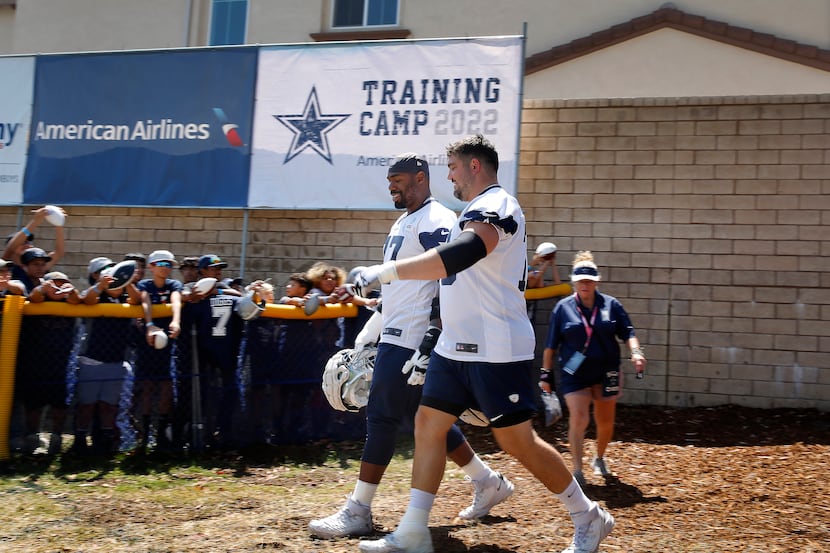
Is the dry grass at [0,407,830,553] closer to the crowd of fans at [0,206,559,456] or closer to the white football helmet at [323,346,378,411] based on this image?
the crowd of fans at [0,206,559,456]

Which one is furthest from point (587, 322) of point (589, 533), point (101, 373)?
point (101, 373)

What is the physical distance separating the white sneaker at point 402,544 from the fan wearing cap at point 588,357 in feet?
7.76

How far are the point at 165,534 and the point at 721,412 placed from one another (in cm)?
587

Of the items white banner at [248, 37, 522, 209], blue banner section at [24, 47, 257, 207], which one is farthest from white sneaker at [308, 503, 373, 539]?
blue banner section at [24, 47, 257, 207]

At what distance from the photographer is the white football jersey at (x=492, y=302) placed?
4133 mm

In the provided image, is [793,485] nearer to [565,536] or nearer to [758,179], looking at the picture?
[565,536]

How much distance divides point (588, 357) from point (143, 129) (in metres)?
6.36

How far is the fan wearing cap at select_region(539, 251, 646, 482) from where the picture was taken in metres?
6.38

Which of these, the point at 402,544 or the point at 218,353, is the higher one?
the point at 218,353

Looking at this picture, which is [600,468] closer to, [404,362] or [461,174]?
[404,362]

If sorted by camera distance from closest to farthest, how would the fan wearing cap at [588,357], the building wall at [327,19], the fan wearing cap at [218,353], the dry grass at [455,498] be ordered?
1. the dry grass at [455,498]
2. the fan wearing cap at [588,357]
3. the fan wearing cap at [218,353]
4. the building wall at [327,19]

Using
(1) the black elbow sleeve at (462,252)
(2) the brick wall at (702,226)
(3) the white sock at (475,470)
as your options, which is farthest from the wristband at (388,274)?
(2) the brick wall at (702,226)

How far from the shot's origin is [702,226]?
8.88 metres

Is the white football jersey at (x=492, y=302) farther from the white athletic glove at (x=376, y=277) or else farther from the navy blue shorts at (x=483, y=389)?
the white athletic glove at (x=376, y=277)
